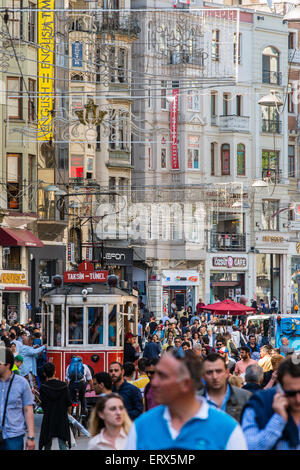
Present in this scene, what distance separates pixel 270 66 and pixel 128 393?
6012 centimetres

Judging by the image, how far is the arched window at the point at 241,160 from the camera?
68000 millimetres

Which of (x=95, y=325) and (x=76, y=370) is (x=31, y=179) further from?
(x=76, y=370)

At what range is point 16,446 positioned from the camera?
11062 millimetres

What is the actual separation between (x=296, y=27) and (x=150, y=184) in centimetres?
1624

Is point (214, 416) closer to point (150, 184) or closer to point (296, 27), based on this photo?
point (150, 184)

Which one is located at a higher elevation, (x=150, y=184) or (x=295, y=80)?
(x=295, y=80)

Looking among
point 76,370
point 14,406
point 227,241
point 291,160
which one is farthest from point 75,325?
point 291,160

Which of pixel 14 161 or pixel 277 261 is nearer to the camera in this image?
pixel 14 161

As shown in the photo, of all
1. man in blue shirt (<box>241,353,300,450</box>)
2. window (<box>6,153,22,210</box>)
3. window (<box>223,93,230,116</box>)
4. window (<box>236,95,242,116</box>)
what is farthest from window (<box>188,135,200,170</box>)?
man in blue shirt (<box>241,353,300,450</box>)

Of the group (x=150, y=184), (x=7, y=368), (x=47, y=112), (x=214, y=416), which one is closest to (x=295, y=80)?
(x=150, y=184)

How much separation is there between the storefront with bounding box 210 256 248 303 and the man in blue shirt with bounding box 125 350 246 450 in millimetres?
59150

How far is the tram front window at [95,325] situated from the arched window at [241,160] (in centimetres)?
4489

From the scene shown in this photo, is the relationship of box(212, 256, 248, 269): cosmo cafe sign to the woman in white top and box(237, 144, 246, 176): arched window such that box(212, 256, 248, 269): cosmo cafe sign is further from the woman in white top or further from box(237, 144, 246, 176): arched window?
the woman in white top

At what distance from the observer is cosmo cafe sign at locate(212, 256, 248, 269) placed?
65.4 metres
